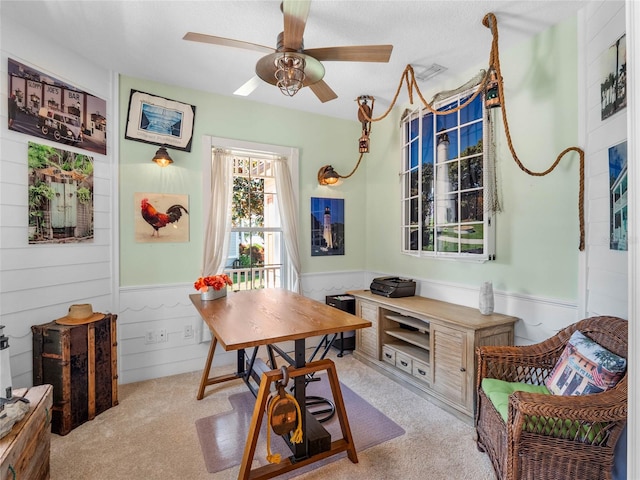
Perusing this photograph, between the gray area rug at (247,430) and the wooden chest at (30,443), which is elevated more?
the wooden chest at (30,443)

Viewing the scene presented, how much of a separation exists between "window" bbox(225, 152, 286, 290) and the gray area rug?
1.45 m

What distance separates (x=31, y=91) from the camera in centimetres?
251

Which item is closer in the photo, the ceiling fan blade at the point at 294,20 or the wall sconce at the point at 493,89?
the ceiling fan blade at the point at 294,20

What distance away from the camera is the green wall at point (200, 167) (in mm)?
3223

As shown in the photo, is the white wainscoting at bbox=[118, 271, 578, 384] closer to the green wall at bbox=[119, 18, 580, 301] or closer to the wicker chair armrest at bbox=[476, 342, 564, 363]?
the green wall at bbox=[119, 18, 580, 301]

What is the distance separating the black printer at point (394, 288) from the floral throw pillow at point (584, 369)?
163cm

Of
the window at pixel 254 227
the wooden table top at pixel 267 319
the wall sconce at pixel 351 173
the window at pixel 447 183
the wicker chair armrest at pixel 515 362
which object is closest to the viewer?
the wooden table top at pixel 267 319

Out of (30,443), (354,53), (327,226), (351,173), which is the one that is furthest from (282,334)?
(351,173)

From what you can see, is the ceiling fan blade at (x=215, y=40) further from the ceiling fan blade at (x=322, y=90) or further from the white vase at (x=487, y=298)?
the white vase at (x=487, y=298)

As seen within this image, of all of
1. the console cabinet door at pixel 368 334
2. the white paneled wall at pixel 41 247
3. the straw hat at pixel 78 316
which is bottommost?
the console cabinet door at pixel 368 334

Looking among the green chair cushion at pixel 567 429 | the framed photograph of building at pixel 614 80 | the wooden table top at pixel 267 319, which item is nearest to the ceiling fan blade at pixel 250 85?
the wooden table top at pixel 267 319

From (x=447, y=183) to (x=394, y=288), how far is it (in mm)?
1227

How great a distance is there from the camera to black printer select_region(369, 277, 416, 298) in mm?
3492

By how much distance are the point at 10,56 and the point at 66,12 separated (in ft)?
1.81
